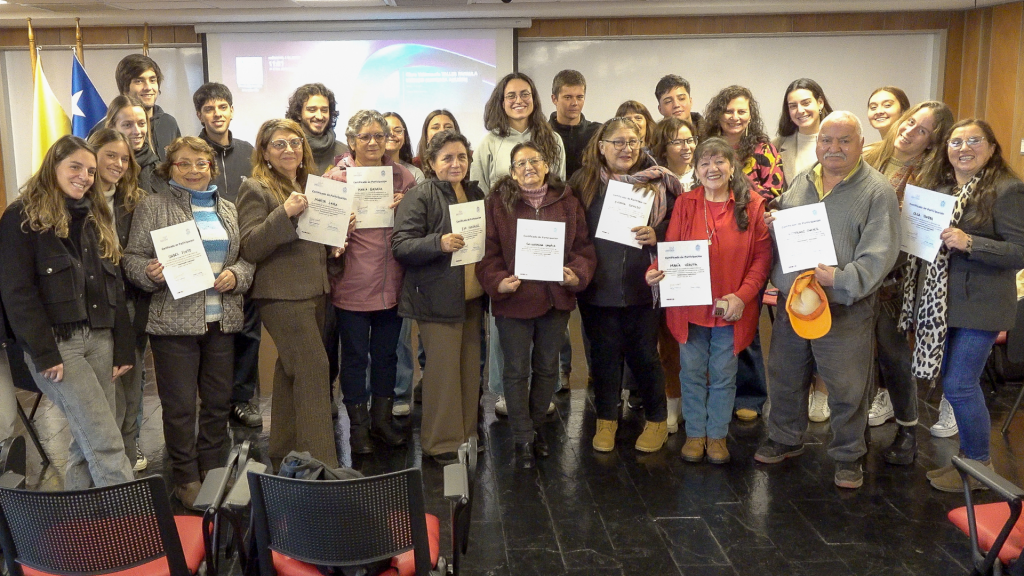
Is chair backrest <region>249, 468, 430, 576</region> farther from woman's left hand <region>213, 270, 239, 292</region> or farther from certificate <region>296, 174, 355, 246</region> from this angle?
certificate <region>296, 174, 355, 246</region>

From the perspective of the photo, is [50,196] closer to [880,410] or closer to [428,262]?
[428,262]

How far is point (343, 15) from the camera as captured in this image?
8.20 meters

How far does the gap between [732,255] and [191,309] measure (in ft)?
7.76

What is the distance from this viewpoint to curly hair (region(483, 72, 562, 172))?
168 inches

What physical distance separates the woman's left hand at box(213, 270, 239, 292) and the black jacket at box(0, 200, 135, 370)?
1.50ft

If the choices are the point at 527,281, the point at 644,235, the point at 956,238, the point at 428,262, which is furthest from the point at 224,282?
the point at 956,238

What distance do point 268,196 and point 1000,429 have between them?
3.99 meters

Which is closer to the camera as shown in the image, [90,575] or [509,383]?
[90,575]

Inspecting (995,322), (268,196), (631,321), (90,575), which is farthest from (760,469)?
(90,575)

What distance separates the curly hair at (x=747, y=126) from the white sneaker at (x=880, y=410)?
5.02ft

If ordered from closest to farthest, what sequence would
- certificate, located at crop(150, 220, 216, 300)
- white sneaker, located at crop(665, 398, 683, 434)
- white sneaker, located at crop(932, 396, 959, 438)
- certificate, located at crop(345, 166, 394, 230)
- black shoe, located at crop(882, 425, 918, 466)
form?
certificate, located at crop(150, 220, 216, 300) < certificate, located at crop(345, 166, 394, 230) < black shoe, located at crop(882, 425, 918, 466) < white sneaker, located at crop(932, 396, 959, 438) < white sneaker, located at crop(665, 398, 683, 434)

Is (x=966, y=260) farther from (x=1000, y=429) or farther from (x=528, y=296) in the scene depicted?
(x=528, y=296)

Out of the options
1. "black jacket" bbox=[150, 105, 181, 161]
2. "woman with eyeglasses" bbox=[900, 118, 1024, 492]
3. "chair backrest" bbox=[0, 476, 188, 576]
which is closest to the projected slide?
"black jacket" bbox=[150, 105, 181, 161]

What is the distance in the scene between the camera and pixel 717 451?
4.05m
